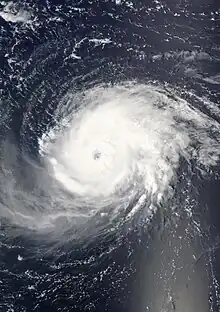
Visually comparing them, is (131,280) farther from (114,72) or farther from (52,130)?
(114,72)

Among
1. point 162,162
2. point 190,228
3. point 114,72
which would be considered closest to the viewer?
point 190,228

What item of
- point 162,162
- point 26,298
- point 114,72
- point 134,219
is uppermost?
point 114,72

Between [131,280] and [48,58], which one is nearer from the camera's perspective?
[131,280]

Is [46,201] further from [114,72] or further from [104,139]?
[114,72]

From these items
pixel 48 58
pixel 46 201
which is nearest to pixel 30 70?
pixel 48 58

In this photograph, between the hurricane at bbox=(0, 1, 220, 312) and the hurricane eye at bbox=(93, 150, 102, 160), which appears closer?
the hurricane at bbox=(0, 1, 220, 312)

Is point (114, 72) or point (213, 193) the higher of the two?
point (114, 72)

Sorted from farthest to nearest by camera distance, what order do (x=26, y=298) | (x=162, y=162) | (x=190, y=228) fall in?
(x=162, y=162) → (x=190, y=228) → (x=26, y=298)

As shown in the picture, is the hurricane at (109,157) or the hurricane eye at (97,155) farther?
the hurricane eye at (97,155)
